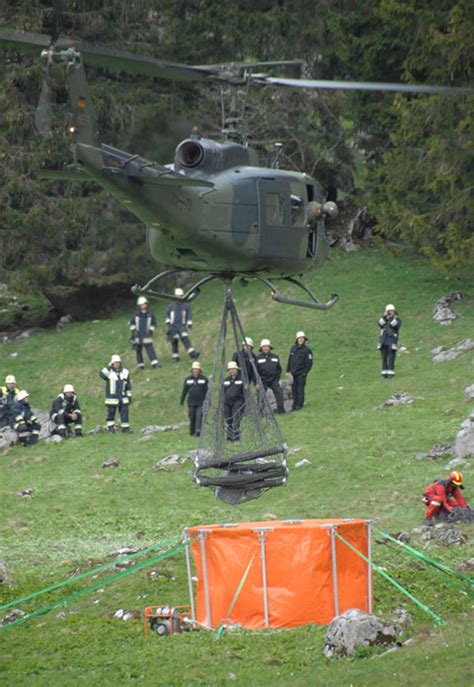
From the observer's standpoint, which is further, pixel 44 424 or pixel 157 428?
pixel 44 424

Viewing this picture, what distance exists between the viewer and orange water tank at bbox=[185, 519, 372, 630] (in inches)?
797

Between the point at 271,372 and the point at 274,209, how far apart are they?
14682 mm

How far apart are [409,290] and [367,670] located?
1027 inches

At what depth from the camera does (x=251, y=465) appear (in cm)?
2014

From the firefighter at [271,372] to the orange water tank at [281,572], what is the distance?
13.4 metres

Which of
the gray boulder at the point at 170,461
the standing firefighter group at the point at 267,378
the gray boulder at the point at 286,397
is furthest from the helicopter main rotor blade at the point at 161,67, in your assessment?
the gray boulder at the point at 286,397

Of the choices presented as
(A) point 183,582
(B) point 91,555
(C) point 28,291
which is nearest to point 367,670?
(A) point 183,582

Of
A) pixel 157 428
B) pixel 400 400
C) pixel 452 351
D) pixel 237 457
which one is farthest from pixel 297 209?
pixel 452 351

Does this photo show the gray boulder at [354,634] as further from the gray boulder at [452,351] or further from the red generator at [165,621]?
the gray boulder at [452,351]

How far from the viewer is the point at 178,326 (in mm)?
40094

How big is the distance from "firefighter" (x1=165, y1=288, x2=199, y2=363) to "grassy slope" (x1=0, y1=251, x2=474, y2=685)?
0.60 metres

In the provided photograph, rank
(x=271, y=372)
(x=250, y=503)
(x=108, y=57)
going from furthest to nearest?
(x=271, y=372), (x=250, y=503), (x=108, y=57)

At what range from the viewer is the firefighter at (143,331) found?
39.7 metres

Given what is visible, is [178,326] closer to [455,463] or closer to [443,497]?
[455,463]
